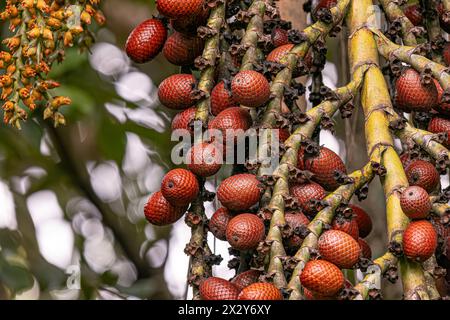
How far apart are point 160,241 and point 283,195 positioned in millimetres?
2216

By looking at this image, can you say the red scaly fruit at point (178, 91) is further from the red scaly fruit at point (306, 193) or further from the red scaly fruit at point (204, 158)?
the red scaly fruit at point (306, 193)

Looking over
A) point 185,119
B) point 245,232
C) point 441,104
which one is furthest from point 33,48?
point 441,104

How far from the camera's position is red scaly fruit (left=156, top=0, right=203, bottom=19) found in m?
2.01

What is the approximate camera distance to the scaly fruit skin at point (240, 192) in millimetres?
1767

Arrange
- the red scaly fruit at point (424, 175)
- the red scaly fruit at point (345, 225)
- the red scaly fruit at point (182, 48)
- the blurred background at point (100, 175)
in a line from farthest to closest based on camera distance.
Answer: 1. the blurred background at point (100, 175)
2. the red scaly fruit at point (182, 48)
3. the red scaly fruit at point (424, 175)
4. the red scaly fruit at point (345, 225)

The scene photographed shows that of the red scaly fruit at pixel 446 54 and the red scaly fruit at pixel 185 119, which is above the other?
the red scaly fruit at pixel 446 54

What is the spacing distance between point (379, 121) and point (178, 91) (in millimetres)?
445

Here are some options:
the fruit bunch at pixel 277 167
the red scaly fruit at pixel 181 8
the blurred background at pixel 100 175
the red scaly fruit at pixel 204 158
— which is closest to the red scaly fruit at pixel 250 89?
the fruit bunch at pixel 277 167

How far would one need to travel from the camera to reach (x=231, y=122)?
1.86 metres

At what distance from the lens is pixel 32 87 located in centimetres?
233

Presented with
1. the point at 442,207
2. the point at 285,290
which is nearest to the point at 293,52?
the point at 442,207

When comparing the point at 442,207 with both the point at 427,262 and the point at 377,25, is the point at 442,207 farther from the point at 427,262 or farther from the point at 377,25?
the point at 377,25

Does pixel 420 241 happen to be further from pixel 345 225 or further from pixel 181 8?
pixel 181 8

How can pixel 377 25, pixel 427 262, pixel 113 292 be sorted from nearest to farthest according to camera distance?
pixel 427 262 → pixel 377 25 → pixel 113 292
